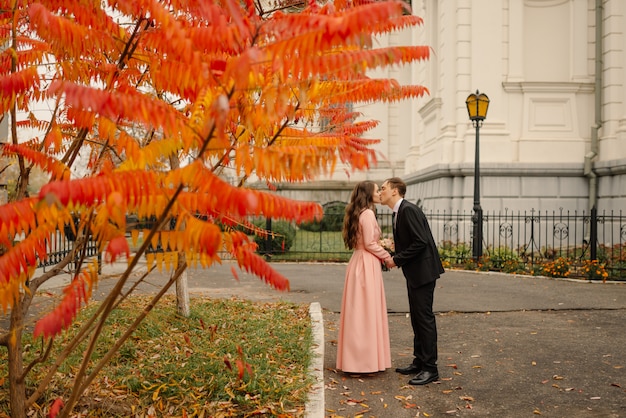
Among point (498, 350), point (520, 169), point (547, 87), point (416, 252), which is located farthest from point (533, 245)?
point (416, 252)

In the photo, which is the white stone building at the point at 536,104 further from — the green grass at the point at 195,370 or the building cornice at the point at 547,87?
the green grass at the point at 195,370

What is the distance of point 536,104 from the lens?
17.6m

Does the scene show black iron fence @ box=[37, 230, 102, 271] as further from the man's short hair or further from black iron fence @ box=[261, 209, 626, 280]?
black iron fence @ box=[261, 209, 626, 280]

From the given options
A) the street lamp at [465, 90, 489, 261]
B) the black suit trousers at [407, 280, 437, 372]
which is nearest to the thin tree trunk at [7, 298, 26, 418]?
the black suit trousers at [407, 280, 437, 372]

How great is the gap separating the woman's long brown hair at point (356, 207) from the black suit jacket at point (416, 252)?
1.23ft

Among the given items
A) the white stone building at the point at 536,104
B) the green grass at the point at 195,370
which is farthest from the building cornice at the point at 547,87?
the green grass at the point at 195,370

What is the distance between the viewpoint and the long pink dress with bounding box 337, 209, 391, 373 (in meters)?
6.07

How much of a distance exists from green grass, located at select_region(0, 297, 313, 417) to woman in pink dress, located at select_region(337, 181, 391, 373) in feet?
1.59

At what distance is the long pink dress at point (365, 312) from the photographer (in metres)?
6.07

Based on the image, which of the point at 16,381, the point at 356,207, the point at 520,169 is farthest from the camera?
the point at 520,169

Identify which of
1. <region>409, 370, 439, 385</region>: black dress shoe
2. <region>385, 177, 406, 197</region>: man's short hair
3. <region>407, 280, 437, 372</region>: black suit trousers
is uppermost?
<region>385, 177, 406, 197</region>: man's short hair

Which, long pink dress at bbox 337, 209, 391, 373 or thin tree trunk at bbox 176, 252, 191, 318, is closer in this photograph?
long pink dress at bbox 337, 209, 391, 373

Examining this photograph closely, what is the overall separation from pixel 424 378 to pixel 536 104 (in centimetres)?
1378

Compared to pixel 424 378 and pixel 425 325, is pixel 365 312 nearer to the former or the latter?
pixel 425 325
